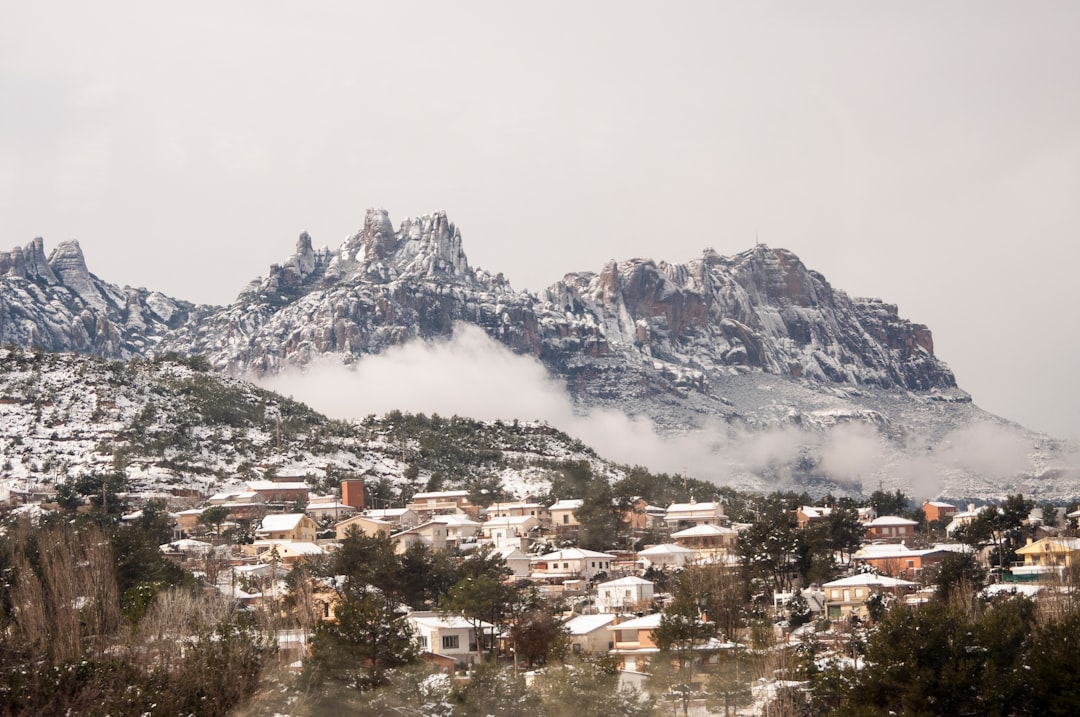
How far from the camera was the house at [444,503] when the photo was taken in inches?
4547

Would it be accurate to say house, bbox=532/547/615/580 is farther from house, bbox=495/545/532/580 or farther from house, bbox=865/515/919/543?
house, bbox=865/515/919/543

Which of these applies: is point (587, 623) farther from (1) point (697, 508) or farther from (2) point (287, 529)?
(1) point (697, 508)

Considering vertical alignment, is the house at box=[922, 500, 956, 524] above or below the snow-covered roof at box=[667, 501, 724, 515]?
below

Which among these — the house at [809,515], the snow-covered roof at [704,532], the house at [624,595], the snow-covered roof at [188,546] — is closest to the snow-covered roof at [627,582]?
the house at [624,595]

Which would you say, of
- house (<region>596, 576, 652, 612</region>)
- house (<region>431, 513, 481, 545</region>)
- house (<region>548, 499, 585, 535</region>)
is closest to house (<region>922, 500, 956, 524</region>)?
A: house (<region>548, 499, 585, 535</region>)

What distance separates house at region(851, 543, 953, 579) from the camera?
87688 millimetres

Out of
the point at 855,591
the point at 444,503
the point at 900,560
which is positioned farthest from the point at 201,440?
the point at 855,591

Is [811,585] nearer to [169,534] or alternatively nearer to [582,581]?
[582,581]

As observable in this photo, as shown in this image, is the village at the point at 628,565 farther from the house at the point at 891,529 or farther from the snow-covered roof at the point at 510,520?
the snow-covered roof at the point at 510,520

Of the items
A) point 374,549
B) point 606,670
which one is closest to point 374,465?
point 374,549

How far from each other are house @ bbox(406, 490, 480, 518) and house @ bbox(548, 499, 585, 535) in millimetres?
6656

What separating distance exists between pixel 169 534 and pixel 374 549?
26.9m

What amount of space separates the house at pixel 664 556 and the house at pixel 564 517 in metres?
13.5

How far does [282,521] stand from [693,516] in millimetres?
33190
